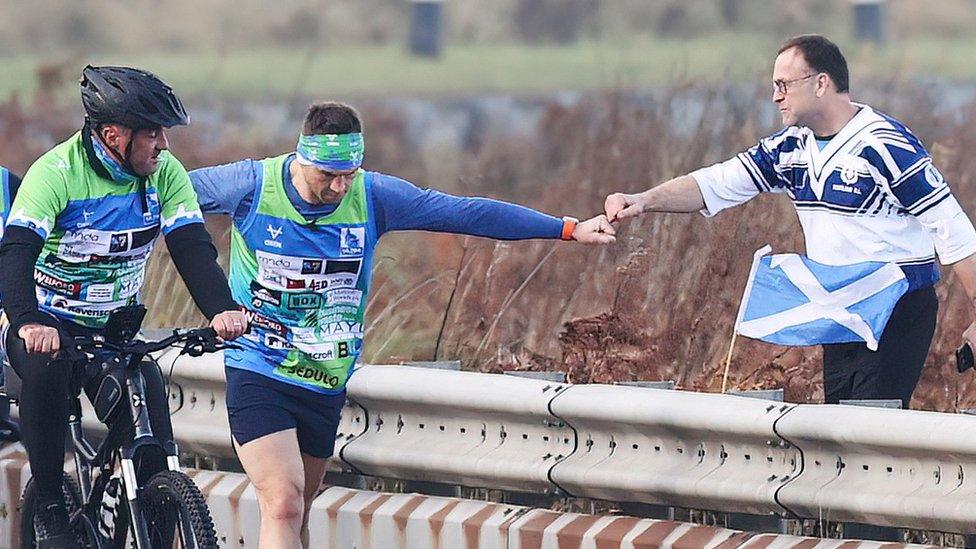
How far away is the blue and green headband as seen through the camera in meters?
9.62

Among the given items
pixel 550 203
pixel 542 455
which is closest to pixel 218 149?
pixel 550 203

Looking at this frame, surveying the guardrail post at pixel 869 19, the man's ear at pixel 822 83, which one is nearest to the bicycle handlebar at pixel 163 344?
the man's ear at pixel 822 83

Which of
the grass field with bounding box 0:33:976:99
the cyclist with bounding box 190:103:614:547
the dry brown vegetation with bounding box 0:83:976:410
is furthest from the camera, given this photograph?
the grass field with bounding box 0:33:976:99

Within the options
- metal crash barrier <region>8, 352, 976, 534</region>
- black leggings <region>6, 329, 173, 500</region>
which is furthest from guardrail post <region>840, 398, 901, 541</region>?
black leggings <region>6, 329, 173, 500</region>

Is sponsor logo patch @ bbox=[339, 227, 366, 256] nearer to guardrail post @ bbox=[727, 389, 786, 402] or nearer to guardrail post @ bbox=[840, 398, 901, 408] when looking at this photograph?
guardrail post @ bbox=[727, 389, 786, 402]

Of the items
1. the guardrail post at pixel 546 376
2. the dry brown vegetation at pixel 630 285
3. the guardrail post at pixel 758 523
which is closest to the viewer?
the guardrail post at pixel 758 523

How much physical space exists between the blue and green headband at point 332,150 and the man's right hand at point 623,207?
1174mm

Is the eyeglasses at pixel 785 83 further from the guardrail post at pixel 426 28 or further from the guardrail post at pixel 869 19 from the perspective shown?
the guardrail post at pixel 426 28

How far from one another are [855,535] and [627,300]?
118 inches

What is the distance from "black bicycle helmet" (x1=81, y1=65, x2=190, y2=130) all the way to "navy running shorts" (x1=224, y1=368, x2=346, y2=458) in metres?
0.96

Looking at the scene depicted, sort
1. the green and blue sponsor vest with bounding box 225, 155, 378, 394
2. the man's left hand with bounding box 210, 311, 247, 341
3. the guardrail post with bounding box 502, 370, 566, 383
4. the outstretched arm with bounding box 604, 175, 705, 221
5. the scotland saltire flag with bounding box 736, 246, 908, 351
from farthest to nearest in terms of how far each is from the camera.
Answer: the outstretched arm with bounding box 604, 175, 705, 221 < the guardrail post with bounding box 502, 370, 566, 383 < the scotland saltire flag with bounding box 736, 246, 908, 351 < the green and blue sponsor vest with bounding box 225, 155, 378, 394 < the man's left hand with bounding box 210, 311, 247, 341

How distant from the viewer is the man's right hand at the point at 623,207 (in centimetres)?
1043

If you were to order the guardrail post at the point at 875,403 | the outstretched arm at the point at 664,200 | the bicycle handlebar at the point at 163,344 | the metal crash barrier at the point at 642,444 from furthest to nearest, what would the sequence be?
1. the outstretched arm at the point at 664,200
2. the guardrail post at the point at 875,403
3. the bicycle handlebar at the point at 163,344
4. the metal crash barrier at the point at 642,444

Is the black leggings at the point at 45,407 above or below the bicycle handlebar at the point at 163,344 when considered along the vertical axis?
below
